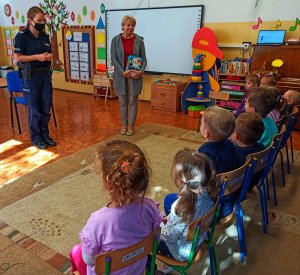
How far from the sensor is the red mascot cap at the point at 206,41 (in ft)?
15.8

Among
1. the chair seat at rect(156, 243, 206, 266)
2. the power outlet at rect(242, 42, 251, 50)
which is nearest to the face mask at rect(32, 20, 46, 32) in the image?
the chair seat at rect(156, 243, 206, 266)

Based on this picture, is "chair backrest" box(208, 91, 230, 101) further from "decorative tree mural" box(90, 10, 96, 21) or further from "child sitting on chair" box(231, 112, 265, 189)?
"decorative tree mural" box(90, 10, 96, 21)

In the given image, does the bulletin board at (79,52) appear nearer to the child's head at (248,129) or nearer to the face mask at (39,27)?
the face mask at (39,27)

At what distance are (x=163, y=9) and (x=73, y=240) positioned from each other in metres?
4.67

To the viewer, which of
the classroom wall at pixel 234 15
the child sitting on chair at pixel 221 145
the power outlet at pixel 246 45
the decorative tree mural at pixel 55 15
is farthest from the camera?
the decorative tree mural at pixel 55 15

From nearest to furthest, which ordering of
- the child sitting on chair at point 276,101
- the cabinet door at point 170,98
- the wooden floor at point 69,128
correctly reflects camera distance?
the child sitting on chair at point 276,101, the wooden floor at point 69,128, the cabinet door at point 170,98

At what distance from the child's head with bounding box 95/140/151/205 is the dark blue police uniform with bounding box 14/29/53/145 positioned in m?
2.44

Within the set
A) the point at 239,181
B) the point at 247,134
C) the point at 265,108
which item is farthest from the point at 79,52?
the point at 239,181

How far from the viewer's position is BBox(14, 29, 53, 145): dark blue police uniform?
2990 mm

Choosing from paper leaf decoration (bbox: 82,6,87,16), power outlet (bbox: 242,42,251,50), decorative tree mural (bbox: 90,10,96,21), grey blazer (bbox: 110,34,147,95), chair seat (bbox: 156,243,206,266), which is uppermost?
paper leaf decoration (bbox: 82,6,87,16)

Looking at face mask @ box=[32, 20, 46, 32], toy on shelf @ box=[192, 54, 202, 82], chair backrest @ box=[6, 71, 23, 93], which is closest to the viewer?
face mask @ box=[32, 20, 46, 32]

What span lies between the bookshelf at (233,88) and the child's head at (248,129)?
3020 millimetres

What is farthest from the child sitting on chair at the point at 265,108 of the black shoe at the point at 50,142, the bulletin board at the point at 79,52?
the bulletin board at the point at 79,52

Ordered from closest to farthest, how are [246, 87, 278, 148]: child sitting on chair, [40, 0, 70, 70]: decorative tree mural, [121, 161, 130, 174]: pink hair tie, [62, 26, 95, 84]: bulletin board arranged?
1. [121, 161, 130, 174]: pink hair tie
2. [246, 87, 278, 148]: child sitting on chair
3. [62, 26, 95, 84]: bulletin board
4. [40, 0, 70, 70]: decorative tree mural
